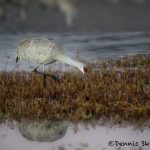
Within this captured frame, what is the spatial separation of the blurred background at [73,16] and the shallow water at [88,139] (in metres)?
16.2

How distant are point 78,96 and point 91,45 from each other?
366 inches

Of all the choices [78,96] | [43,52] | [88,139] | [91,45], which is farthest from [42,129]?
[91,45]

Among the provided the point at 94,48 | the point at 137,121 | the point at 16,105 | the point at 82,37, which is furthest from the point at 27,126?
the point at 82,37

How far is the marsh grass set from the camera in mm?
9734

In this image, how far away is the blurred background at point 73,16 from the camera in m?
27.0

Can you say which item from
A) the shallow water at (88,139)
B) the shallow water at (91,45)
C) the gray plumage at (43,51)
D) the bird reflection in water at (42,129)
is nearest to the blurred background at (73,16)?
the shallow water at (91,45)

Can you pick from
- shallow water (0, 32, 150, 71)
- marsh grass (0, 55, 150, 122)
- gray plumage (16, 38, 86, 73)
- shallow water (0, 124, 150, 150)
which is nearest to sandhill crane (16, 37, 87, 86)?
gray plumage (16, 38, 86, 73)

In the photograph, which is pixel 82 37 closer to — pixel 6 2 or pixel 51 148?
pixel 6 2

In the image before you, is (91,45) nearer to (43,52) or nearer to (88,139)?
(43,52)

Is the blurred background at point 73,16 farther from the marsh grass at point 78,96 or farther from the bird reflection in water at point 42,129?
the bird reflection in water at point 42,129

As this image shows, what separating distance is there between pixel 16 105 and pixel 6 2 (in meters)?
20.0

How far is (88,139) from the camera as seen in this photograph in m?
8.63

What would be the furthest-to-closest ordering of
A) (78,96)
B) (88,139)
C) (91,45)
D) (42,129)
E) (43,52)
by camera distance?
(91,45) → (43,52) → (78,96) → (42,129) → (88,139)

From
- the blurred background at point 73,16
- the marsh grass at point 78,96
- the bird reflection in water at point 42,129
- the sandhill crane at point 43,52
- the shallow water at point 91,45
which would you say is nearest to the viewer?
the bird reflection in water at point 42,129
